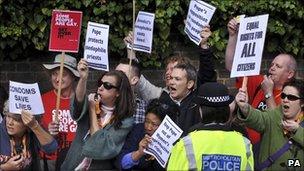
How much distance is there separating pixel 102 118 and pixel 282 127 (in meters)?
Answer: 1.45

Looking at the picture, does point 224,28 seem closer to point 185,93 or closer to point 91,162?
point 185,93

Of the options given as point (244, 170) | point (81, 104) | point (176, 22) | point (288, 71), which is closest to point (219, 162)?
point (244, 170)

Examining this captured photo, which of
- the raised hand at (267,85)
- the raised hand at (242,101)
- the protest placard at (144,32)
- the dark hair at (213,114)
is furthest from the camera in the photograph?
Result: the protest placard at (144,32)

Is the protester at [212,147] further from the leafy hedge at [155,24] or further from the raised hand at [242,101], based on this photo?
the leafy hedge at [155,24]

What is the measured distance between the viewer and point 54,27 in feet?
21.3

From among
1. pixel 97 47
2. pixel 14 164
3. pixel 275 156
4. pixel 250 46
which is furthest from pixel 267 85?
pixel 14 164

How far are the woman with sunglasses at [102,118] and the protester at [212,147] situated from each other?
148 centimetres

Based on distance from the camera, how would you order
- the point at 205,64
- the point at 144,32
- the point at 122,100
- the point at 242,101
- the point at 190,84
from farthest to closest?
the point at 144,32
the point at 205,64
the point at 190,84
the point at 122,100
the point at 242,101

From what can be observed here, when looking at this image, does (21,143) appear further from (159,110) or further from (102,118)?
(159,110)

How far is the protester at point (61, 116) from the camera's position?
640cm

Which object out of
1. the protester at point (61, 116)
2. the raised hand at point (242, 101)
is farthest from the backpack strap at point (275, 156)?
the protester at point (61, 116)

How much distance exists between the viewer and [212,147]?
4.40 m

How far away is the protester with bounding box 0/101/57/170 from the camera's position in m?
5.99

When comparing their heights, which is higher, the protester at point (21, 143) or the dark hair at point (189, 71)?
the dark hair at point (189, 71)
